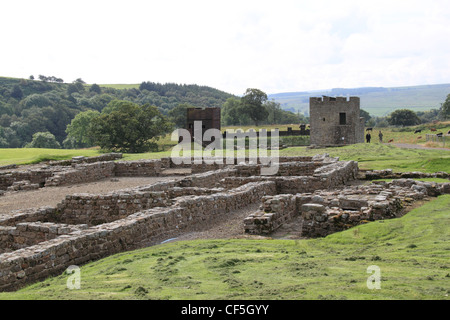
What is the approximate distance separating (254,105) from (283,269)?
76183 mm

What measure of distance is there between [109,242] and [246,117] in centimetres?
7855

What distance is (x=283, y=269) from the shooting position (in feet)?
22.6

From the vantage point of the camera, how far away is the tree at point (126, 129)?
43.5 metres

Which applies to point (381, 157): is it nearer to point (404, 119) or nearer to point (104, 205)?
point (104, 205)

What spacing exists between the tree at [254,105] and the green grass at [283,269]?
72.4m

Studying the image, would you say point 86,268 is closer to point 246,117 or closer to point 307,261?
point 307,261

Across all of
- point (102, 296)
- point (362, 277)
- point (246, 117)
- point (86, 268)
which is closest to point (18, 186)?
point (86, 268)

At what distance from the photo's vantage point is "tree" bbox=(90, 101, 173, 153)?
Answer: 143ft

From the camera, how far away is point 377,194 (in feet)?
41.5

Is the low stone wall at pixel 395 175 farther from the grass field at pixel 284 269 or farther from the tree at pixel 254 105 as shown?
the tree at pixel 254 105

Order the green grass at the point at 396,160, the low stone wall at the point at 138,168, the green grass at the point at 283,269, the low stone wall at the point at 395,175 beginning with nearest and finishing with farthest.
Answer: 1. the green grass at the point at 283,269
2. the low stone wall at the point at 395,175
3. the green grass at the point at 396,160
4. the low stone wall at the point at 138,168

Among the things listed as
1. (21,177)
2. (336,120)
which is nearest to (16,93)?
(336,120)

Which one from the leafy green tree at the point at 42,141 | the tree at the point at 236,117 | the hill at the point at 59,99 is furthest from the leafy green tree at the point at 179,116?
the leafy green tree at the point at 42,141

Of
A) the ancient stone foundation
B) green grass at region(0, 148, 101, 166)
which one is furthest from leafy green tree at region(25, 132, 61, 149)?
the ancient stone foundation
